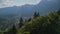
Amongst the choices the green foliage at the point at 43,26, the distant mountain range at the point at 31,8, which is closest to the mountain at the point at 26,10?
the distant mountain range at the point at 31,8

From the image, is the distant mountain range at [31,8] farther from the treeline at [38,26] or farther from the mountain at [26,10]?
the treeline at [38,26]

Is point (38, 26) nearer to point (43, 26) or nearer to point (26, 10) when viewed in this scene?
point (43, 26)

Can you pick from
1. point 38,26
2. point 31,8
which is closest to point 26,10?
point 31,8

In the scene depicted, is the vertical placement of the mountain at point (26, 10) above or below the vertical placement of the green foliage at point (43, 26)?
above

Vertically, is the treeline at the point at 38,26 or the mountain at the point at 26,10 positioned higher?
the mountain at the point at 26,10

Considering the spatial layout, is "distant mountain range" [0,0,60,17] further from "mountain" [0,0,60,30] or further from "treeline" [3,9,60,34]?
"treeline" [3,9,60,34]

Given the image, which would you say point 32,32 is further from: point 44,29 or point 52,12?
point 52,12

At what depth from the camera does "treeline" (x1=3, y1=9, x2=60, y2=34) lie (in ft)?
10.3

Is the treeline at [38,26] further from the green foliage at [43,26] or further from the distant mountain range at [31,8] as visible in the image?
the distant mountain range at [31,8]

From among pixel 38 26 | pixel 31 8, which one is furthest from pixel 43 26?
pixel 31 8

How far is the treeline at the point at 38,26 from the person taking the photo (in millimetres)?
3145

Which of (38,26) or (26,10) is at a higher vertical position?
(26,10)

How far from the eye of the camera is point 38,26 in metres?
3.18

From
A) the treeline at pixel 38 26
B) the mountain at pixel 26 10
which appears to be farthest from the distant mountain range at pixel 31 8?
the treeline at pixel 38 26
